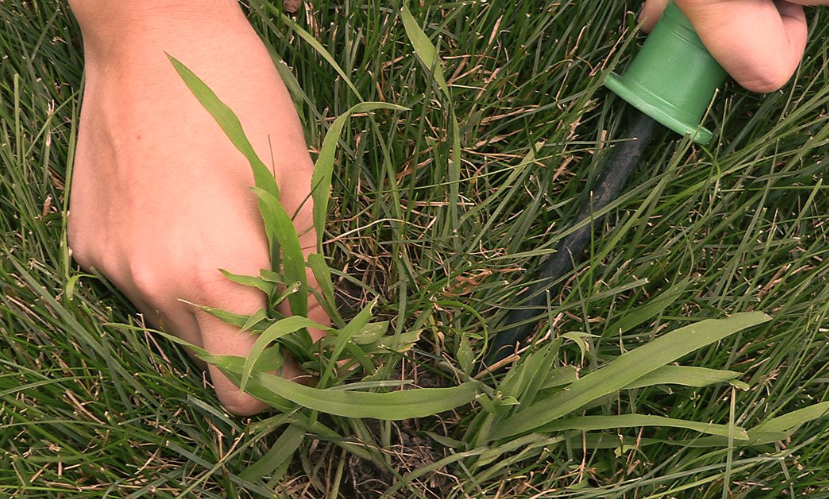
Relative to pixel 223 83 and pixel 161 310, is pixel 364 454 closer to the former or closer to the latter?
pixel 161 310

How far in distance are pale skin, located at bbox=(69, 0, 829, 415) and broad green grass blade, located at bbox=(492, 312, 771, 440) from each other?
0.36 meters

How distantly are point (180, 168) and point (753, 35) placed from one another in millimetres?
799

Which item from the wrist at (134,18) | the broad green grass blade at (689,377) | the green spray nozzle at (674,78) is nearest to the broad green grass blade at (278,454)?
the broad green grass blade at (689,377)

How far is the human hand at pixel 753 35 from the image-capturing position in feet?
3.45

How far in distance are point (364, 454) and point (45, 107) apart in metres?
0.72

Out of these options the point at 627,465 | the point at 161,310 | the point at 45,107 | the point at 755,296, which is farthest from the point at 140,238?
the point at 755,296

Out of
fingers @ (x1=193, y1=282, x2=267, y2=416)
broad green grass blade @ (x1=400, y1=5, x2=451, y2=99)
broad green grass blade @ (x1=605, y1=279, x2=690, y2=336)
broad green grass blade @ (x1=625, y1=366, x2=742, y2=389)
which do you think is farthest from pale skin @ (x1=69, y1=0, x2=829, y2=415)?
broad green grass blade @ (x1=625, y1=366, x2=742, y2=389)

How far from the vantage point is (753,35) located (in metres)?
1.06

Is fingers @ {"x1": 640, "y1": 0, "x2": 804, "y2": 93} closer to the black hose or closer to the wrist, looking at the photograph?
the black hose

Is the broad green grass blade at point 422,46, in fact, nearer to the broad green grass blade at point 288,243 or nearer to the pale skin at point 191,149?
the pale skin at point 191,149

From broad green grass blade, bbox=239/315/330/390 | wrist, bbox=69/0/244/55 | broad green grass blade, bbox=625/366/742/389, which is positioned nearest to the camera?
broad green grass blade, bbox=239/315/330/390

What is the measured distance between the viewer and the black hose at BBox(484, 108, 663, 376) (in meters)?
1.14

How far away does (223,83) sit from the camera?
1.08 meters

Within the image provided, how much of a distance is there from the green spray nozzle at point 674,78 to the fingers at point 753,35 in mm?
27
